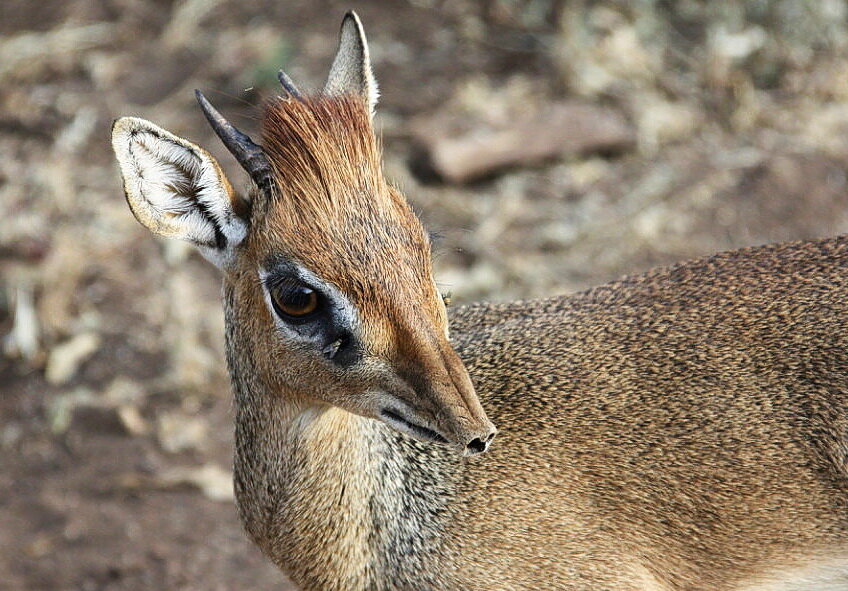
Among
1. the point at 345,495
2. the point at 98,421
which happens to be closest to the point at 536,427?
the point at 345,495

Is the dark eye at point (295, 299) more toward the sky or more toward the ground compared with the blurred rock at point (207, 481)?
more toward the sky

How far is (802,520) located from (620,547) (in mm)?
600

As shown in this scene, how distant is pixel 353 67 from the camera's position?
364 cm

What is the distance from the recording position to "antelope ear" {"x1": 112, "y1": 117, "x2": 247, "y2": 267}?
10.4 feet

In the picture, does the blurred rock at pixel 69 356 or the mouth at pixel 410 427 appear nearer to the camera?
the mouth at pixel 410 427

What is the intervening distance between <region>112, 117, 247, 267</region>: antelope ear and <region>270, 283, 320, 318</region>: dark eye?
0.29 metres

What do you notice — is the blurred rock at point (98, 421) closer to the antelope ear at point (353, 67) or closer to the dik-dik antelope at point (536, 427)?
the dik-dik antelope at point (536, 427)

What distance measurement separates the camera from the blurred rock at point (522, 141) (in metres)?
7.18

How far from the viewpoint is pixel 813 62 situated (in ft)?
25.1

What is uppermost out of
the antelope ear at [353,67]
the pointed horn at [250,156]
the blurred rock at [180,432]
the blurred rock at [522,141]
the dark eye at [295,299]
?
the blurred rock at [522,141]

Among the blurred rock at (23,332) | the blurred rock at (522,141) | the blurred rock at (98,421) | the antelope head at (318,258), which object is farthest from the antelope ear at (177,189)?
the blurred rock at (522,141)

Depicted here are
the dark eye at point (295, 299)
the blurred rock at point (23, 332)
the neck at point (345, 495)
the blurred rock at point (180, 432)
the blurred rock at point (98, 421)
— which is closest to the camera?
the dark eye at point (295, 299)

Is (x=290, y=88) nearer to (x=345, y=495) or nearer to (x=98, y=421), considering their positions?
(x=345, y=495)

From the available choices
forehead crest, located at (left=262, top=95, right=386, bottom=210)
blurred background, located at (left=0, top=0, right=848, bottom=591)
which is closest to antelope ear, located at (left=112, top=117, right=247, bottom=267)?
forehead crest, located at (left=262, top=95, right=386, bottom=210)
